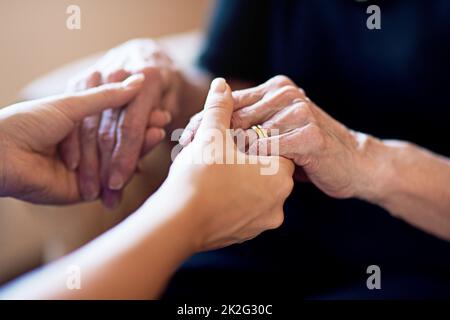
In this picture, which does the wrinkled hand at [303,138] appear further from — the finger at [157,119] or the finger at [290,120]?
the finger at [157,119]

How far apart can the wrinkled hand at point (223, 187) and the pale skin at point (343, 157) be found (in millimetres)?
52

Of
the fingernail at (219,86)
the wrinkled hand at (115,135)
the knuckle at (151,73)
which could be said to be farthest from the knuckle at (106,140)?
the fingernail at (219,86)

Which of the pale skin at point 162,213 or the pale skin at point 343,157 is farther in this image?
the pale skin at point 343,157

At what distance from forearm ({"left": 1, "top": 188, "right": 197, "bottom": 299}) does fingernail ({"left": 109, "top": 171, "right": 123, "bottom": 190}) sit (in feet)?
1.01

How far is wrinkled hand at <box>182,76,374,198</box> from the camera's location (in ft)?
2.12

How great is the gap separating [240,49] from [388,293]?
0.60m

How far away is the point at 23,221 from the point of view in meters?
1.46

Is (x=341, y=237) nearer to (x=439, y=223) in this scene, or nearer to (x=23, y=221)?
(x=439, y=223)

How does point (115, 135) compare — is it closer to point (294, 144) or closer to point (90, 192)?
point (90, 192)

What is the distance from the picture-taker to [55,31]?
1378 mm

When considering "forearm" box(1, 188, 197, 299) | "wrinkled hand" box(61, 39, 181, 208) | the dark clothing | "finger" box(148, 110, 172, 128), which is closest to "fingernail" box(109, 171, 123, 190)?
"wrinkled hand" box(61, 39, 181, 208)

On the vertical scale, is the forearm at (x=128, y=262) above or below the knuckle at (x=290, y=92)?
below

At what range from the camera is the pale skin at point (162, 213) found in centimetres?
46
